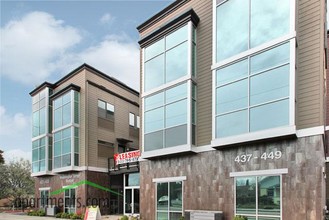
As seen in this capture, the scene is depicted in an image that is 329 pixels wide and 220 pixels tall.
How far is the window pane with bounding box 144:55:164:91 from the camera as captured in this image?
1744cm

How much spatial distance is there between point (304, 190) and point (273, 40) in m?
5.51

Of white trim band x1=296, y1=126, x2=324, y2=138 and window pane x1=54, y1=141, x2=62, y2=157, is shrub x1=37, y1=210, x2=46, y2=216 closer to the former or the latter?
window pane x1=54, y1=141, x2=62, y2=157

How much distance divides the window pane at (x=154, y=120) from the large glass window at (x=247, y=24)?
439cm

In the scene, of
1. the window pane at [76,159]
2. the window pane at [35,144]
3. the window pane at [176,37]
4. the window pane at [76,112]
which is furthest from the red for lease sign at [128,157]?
the window pane at [35,144]

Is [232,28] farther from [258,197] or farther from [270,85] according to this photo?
[258,197]

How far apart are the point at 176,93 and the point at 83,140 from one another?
11469 mm

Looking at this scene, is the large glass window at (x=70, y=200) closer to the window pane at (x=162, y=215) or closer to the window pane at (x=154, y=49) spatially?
the window pane at (x=162, y=215)

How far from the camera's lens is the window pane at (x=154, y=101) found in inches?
680

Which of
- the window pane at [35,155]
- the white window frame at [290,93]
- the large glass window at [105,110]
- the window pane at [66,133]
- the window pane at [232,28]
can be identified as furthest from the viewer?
the window pane at [35,155]

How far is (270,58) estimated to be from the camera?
12.5 metres

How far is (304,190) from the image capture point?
1119 centimetres

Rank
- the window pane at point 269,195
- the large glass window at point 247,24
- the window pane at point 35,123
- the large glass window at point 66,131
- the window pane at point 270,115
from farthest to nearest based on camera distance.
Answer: the window pane at point 35,123, the large glass window at point 66,131, the large glass window at point 247,24, the window pane at point 269,195, the window pane at point 270,115
